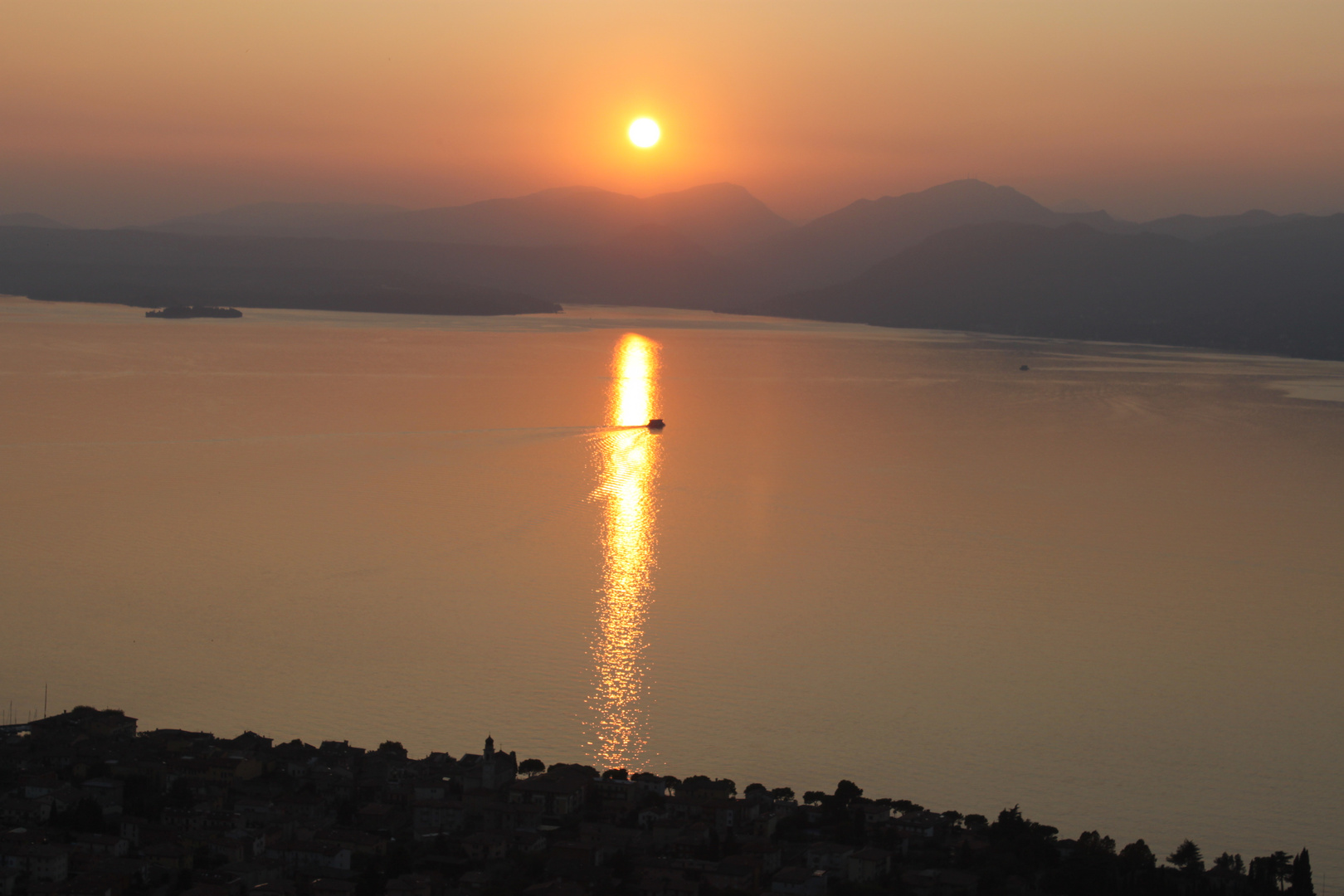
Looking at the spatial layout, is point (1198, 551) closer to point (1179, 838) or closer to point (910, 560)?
point (910, 560)

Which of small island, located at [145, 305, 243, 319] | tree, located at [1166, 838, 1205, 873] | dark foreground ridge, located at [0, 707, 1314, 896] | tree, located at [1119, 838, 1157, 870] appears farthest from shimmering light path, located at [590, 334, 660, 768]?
small island, located at [145, 305, 243, 319]

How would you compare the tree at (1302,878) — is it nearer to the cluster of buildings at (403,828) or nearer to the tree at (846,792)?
the cluster of buildings at (403,828)

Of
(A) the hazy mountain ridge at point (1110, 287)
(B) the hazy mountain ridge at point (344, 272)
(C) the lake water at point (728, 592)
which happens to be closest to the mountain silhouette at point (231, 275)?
(B) the hazy mountain ridge at point (344, 272)

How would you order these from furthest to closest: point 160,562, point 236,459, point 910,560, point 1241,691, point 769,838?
1. point 236,459
2. point 910,560
3. point 160,562
4. point 1241,691
5. point 769,838

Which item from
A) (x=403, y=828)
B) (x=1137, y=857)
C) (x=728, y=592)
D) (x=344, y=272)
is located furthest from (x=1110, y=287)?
(x=403, y=828)

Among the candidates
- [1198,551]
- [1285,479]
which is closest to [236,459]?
[1198,551]

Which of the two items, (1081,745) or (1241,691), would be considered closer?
(1081,745)

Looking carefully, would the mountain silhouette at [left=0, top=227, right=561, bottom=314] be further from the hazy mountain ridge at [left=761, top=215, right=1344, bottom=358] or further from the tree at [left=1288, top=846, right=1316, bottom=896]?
the tree at [left=1288, top=846, right=1316, bottom=896]
